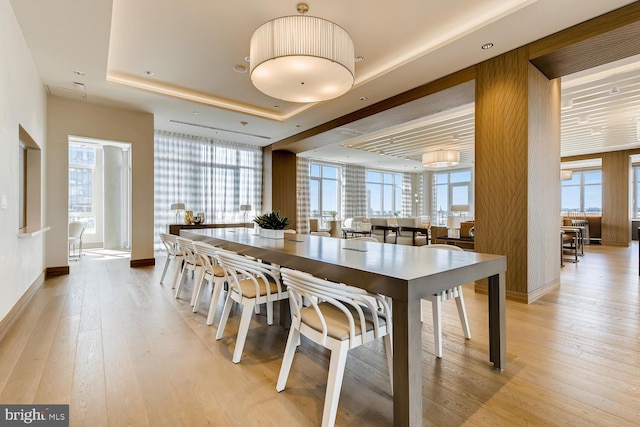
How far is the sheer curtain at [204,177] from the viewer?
7.57 m

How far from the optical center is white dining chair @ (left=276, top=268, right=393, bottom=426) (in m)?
1.46

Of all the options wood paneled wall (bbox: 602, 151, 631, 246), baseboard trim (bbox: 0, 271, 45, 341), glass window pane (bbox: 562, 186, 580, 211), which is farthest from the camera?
glass window pane (bbox: 562, 186, 580, 211)

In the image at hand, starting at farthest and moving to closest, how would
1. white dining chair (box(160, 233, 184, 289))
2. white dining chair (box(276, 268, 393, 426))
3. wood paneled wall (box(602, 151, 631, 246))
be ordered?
1. wood paneled wall (box(602, 151, 631, 246))
2. white dining chair (box(160, 233, 184, 289))
3. white dining chair (box(276, 268, 393, 426))

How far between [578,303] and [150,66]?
6345 mm

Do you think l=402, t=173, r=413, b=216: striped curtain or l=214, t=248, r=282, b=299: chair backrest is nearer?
l=214, t=248, r=282, b=299: chair backrest

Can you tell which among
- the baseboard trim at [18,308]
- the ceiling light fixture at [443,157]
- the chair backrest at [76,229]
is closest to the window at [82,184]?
the chair backrest at [76,229]

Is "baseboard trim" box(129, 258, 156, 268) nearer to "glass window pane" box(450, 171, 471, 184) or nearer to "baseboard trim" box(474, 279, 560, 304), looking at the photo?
"baseboard trim" box(474, 279, 560, 304)

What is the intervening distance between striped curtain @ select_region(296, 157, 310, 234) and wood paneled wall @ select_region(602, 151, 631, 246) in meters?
9.47

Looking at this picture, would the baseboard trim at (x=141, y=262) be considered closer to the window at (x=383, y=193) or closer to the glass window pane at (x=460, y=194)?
the window at (x=383, y=193)

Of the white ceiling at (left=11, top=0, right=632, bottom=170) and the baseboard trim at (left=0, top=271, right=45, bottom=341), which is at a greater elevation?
the white ceiling at (left=11, top=0, right=632, bottom=170)

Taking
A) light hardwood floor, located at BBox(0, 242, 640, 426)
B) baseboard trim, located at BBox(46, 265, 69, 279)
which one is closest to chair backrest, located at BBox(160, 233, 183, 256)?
light hardwood floor, located at BBox(0, 242, 640, 426)

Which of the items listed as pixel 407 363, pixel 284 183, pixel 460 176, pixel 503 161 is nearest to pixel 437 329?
pixel 407 363

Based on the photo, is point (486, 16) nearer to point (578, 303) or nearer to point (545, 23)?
point (545, 23)

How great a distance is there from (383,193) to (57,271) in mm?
11598
